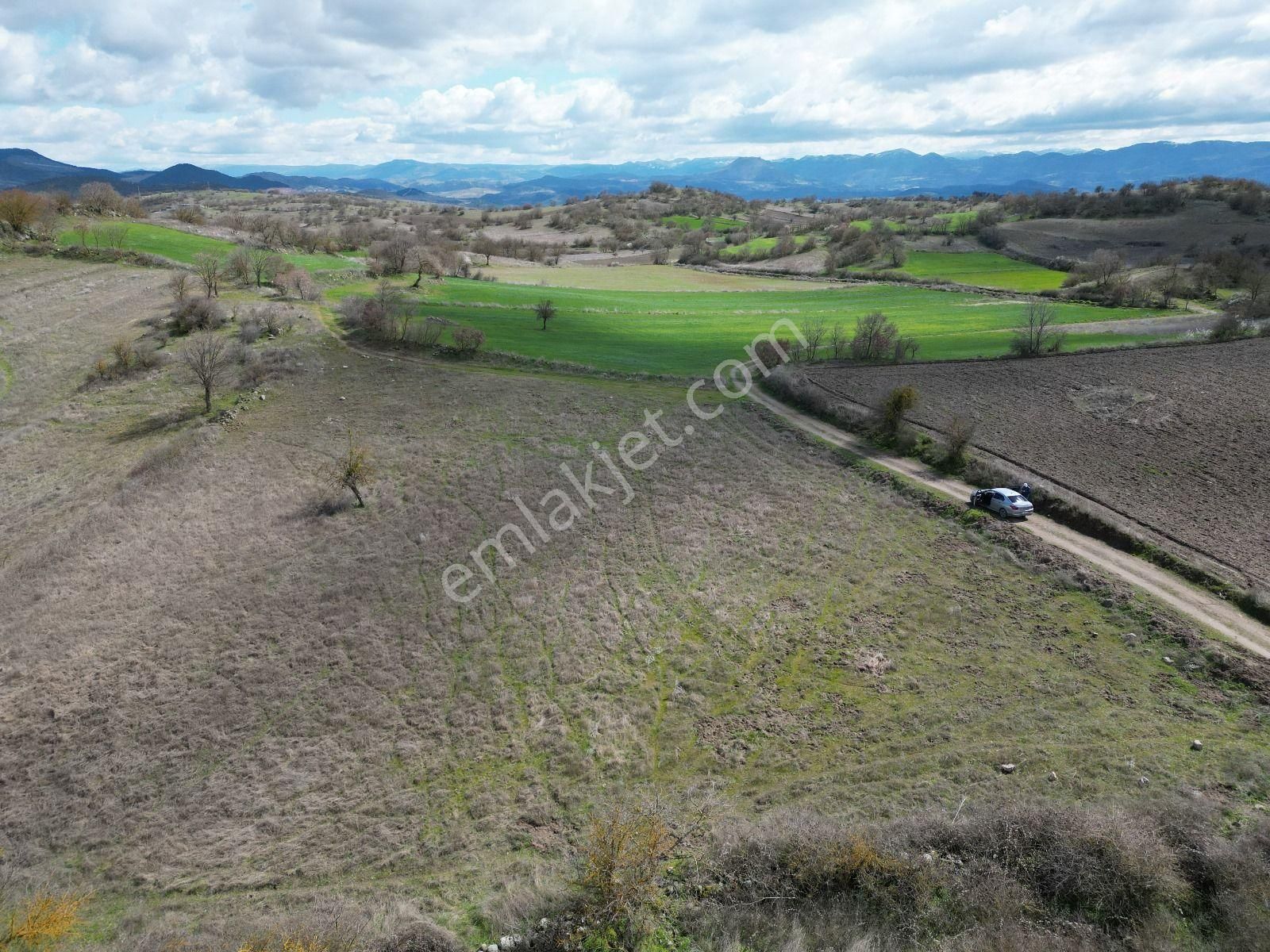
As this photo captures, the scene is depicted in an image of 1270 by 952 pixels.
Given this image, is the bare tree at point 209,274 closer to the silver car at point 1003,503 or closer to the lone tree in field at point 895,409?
the lone tree in field at point 895,409

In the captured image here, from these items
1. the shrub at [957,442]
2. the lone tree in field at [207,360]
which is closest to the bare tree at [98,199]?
the lone tree in field at [207,360]

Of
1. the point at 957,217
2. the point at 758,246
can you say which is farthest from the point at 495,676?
the point at 957,217

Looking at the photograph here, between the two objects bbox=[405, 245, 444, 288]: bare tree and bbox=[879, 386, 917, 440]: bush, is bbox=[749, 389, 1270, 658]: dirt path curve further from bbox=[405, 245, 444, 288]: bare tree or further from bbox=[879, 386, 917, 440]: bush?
bbox=[405, 245, 444, 288]: bare tree

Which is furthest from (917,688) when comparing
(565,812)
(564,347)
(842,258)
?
(842,258)

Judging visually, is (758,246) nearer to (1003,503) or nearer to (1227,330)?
(1227,330)

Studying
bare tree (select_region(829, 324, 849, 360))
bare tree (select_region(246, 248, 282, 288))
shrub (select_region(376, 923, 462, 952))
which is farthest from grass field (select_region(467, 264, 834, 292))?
shrub (select_region(376, 923, 462, 952))

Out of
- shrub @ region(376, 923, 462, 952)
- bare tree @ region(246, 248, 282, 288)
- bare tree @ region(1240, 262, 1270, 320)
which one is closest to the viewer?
shrub @ region(376, 923, 462, 952)

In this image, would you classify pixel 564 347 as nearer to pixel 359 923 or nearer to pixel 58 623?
pixel 58 623
